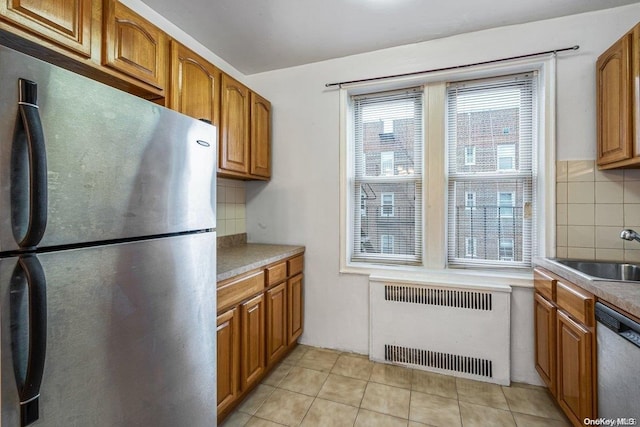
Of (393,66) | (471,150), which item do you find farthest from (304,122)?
(471,150)

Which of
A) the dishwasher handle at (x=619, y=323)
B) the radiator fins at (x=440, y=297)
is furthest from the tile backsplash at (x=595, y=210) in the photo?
the dishwasher handle at (x=619, y=323)

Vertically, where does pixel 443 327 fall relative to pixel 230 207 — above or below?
below

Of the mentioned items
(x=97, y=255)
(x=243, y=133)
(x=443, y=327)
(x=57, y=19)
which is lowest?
(x=443, y=327)

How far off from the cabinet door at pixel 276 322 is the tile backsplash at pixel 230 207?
2.36 ft

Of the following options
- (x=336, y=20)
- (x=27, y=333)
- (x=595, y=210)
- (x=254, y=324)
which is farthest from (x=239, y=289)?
(x=595, y=210)

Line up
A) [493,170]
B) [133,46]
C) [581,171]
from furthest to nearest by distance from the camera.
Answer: [493,170], [581,171], [133,46]

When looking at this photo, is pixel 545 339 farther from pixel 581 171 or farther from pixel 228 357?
pixel 228 357

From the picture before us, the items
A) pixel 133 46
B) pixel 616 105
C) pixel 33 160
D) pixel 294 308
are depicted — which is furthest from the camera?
pixel 294 308

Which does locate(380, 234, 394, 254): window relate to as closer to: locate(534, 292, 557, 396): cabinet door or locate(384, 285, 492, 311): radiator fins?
locate(384, 285, 492, 311): radiator fins

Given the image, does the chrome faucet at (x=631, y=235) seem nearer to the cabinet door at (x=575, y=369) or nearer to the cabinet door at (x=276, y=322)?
the cabinet door at (x=575, y=369)

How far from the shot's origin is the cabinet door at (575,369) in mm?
1337

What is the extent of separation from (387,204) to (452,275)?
2.50ft

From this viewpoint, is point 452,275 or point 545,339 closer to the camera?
point 545,339

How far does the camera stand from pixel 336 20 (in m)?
1.94
